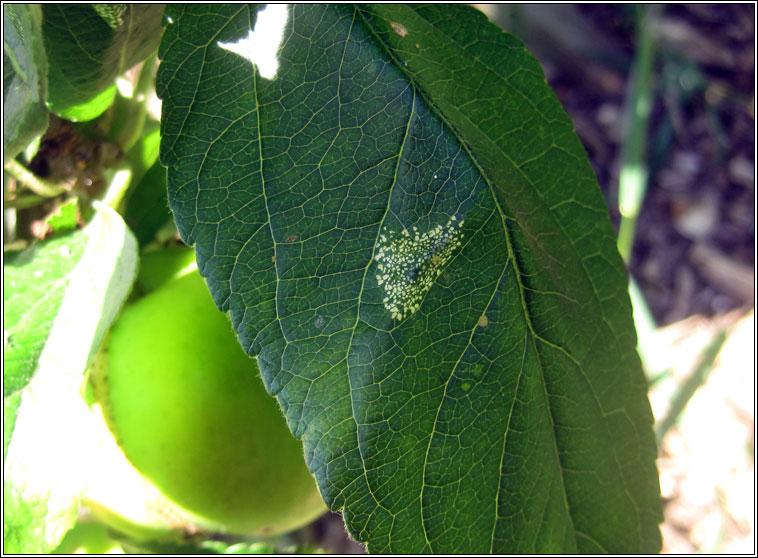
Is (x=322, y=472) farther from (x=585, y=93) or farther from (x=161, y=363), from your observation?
(x=585, y=93)

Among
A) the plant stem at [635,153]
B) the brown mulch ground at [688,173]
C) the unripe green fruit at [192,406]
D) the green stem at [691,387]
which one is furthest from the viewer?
the brown mulch ground at [688,173]

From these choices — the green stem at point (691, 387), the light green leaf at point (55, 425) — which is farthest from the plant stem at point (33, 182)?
the green stem at point (691, 387)

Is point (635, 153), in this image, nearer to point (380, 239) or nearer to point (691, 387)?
point (691, 387)

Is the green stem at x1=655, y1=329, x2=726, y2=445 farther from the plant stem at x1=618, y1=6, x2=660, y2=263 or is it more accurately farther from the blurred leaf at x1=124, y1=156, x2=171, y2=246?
→ the blurred leaf at x1=124, y1=156, x2=171, y2=246

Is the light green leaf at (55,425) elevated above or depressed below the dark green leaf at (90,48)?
below

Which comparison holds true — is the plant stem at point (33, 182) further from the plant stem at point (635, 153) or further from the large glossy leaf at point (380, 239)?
the plant stem at point (635, 153)

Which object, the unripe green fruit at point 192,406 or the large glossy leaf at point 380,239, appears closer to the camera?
the large glossy leaf at point 380,239

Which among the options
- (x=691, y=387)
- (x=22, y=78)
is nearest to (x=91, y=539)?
(x=22, y=78)

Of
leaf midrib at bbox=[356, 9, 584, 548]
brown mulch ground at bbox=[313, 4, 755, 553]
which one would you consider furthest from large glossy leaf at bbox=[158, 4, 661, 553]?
brown mulch ground at bbox=[313, 4, 755, 553]
